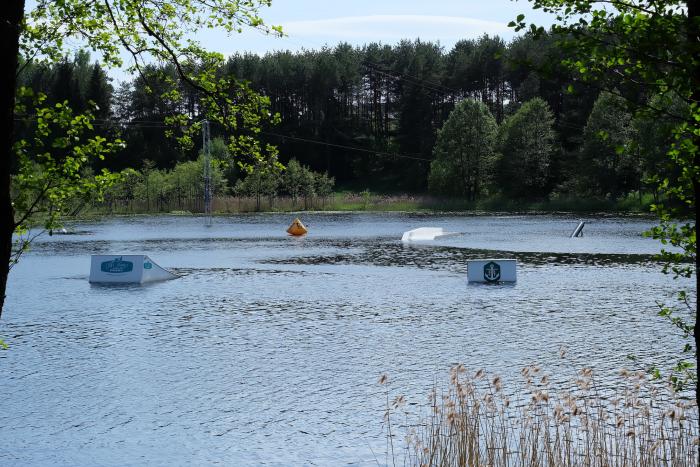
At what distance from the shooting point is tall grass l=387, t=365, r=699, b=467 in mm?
8469

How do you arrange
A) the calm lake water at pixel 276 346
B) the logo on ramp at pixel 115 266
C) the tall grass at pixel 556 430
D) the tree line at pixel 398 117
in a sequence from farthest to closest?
the tree line at pixel 398 117, the logo on ramp at pixel 115 266, the calm lake water at pixel 276 346, the tall grass at pixel 556 430

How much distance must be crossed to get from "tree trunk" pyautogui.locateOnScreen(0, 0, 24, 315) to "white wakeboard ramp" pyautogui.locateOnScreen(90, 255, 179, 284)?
22.2 m

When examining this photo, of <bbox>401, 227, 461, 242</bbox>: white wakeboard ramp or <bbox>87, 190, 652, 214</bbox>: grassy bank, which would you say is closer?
<bbox>401, 227, 461, 242</bbox>: white wakeboard ramp

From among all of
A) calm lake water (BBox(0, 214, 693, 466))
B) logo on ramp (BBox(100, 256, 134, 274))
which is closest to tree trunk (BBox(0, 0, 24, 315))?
calm lake water (BBox(0, 214, 693, 466))

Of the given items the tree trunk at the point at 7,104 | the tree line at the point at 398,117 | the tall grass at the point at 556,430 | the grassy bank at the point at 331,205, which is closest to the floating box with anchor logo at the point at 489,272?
the tall grass at the point at 556,430

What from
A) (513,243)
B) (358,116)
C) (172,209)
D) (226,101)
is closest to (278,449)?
(226,101)

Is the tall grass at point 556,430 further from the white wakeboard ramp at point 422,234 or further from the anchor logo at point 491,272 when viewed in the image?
the white wakeboard ramp at point 422,234

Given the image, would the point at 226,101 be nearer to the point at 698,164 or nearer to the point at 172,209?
the point at 698,164

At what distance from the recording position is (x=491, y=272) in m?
27.7

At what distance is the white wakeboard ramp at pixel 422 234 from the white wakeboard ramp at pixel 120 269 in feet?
77.3

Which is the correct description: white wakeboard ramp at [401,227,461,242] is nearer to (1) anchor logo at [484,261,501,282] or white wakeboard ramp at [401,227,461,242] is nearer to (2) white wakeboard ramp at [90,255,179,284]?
(1) anchor logo at [484,261,501,282]

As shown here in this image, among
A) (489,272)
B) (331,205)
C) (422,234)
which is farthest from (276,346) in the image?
(331,205)

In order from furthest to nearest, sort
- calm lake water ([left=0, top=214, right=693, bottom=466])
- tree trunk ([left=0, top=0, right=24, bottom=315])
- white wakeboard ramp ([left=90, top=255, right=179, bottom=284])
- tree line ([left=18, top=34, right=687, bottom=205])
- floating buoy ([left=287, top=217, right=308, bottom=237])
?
tree line ([left=18, top=34, right=687, bottom=205]) → floating buoy ([left=287, top=217, right=308, bottom=237]) → white wakeboard ramp ([left=90, top=255, right=179, bottom=284]) → calm lake water ([left=0, top=214, right=693, bottom=466]) → tree trunk ([left=0, top=0, right=24, bottom=315])

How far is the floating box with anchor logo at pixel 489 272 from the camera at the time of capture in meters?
27.6
